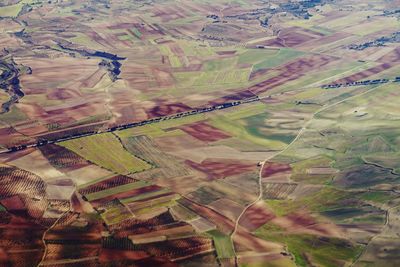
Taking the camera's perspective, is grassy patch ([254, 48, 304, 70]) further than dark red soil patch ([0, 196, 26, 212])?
Yes

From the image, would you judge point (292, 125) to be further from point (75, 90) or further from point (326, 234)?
point (75, 90)

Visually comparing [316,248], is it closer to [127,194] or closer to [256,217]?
[256,217]

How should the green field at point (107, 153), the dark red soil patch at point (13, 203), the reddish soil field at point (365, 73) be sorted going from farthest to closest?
the reddish soil field at point (365, 73)
the green field at point (107, 153)
the dark red soil patch at point (13, 203)

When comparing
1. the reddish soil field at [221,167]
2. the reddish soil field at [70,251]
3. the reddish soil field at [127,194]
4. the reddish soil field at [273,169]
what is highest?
the reddish soil field at [273,169]

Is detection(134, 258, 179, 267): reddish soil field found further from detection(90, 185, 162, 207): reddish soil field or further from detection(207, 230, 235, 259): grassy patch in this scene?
detection(90, 185, 162, 207): reddish soil field

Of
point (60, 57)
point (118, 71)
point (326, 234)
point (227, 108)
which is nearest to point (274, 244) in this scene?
point (326, 234)

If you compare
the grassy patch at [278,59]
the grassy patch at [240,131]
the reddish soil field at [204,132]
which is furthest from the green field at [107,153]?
the grassy patch at [278,59]

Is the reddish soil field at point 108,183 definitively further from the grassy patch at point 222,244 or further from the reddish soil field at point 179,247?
the grassy patch at point 222,244

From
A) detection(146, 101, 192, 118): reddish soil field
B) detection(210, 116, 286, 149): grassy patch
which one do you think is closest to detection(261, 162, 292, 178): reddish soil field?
detection(210, 116, 286, 149): grassy patch
